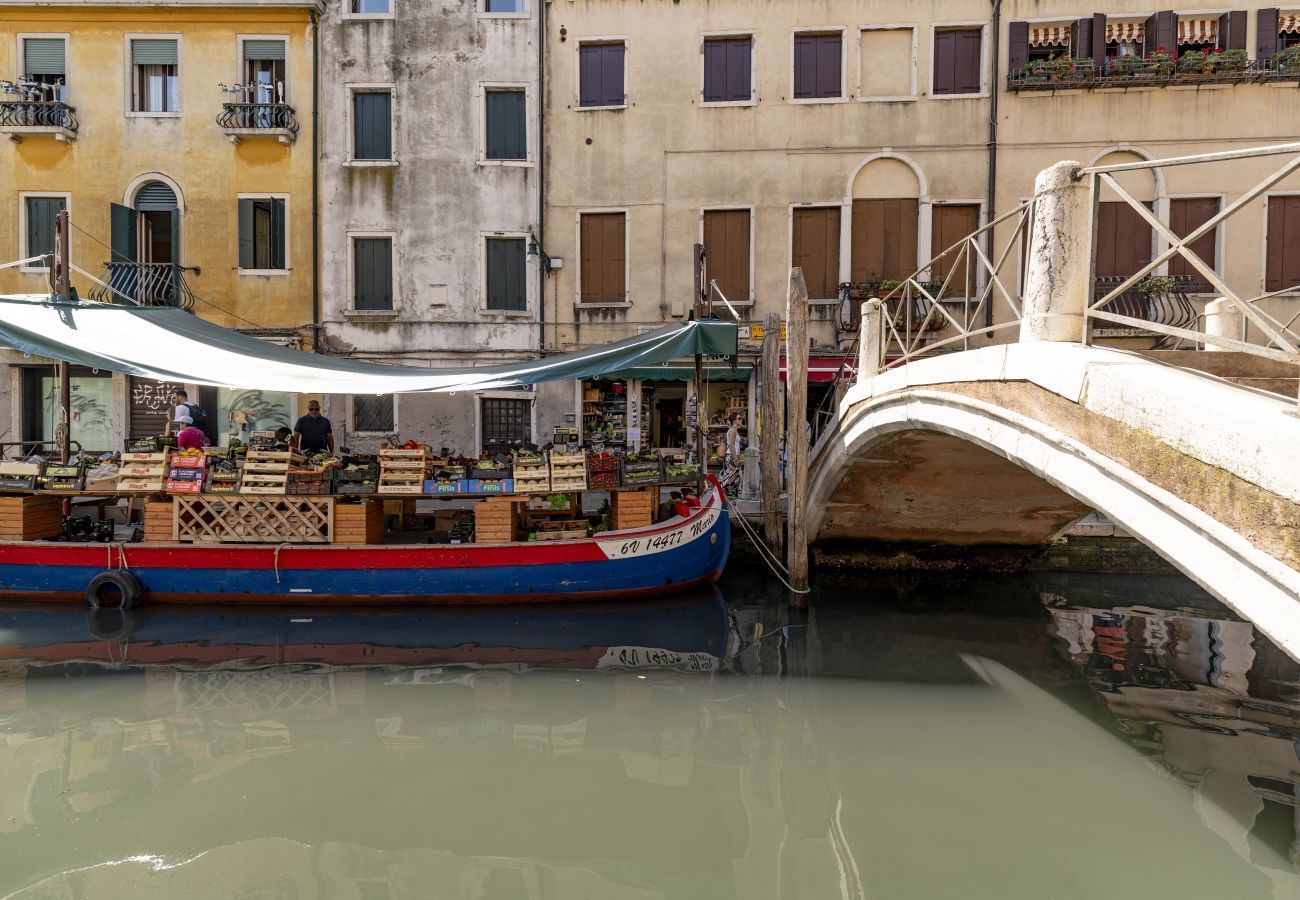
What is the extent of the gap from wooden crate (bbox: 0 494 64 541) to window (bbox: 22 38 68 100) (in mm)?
8976

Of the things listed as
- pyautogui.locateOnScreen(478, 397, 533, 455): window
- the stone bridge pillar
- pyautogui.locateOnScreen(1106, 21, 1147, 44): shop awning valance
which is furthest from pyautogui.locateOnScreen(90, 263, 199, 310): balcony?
pyautogui.locateOnScreen(1106, 21, 1147, 44): shop awning valance

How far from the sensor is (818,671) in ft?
23.1

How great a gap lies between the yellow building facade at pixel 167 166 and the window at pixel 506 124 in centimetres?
290

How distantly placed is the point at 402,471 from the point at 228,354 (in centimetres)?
207

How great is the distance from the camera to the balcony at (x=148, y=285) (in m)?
13.8

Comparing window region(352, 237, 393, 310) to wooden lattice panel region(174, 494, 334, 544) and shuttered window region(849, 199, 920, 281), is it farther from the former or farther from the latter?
shuttered window region(849, 199, 920, 281)

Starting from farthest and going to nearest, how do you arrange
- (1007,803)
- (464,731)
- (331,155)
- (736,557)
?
(331,155) → (736,557) → (464,731) → (1007,803)

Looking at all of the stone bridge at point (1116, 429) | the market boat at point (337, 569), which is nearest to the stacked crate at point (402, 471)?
the market boat at point (337, 569)

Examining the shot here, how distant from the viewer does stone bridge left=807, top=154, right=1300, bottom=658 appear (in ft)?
8.87

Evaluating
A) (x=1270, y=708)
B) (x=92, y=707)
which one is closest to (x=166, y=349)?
(x=92, y=707)

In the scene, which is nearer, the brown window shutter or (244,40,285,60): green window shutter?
the brown window shutter

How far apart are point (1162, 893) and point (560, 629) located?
16.8 feet

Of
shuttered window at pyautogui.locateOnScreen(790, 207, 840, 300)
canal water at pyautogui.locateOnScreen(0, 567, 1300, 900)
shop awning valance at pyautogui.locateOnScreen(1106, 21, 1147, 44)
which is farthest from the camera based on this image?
shuttered window at pyautogui.locateOnScreen(790, 207, 840, 300)

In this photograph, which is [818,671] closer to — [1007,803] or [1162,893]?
[1007,803]
